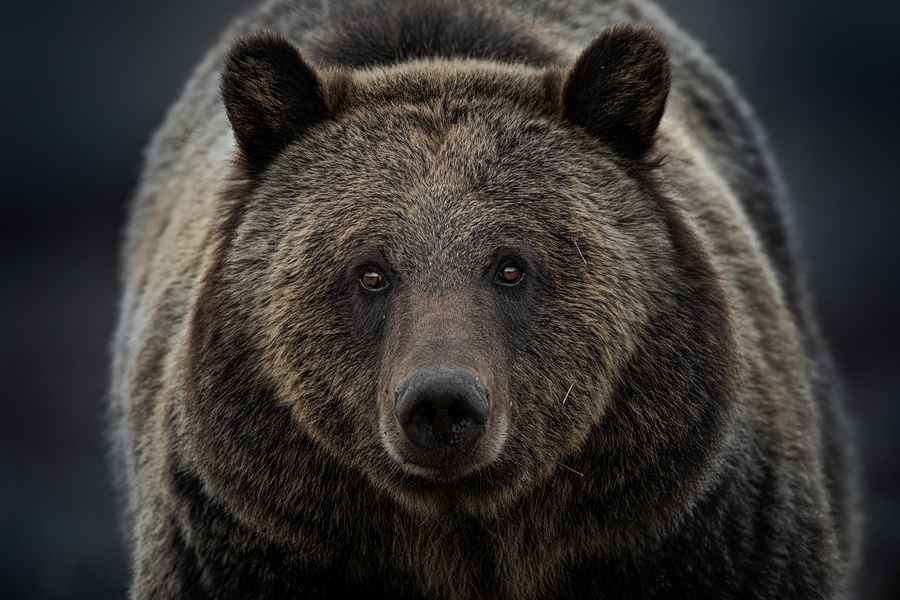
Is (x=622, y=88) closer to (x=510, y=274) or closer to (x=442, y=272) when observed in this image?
(x=510, y=274)

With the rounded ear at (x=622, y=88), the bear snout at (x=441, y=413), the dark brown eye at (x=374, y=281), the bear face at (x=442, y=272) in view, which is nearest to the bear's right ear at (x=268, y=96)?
the bear face at (x=442, y=272)

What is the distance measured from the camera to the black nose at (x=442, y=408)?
16.3 ft

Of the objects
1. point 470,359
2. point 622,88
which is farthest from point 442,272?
point 622,88

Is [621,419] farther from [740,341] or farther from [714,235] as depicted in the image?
[714,235]

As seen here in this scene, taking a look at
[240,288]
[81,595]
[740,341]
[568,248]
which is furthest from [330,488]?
[81,595]

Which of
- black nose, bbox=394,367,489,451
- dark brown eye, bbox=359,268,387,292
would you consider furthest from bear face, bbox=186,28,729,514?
black nose, bbox=394,367,489,451

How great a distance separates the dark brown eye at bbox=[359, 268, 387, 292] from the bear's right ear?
797mm

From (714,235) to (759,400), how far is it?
79 centimetres

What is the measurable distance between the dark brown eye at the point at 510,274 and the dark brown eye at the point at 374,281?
0.43m

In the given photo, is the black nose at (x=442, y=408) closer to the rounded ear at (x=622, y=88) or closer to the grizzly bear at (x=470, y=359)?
the grizzly bear at (x=470, y=359)

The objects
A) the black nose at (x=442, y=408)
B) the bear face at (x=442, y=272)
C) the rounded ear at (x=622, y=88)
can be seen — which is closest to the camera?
the black nose at (x=442, y=408)

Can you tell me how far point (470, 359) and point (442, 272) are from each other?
46 cm

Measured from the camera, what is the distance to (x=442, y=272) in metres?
5.50

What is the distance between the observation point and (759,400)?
6441mm
